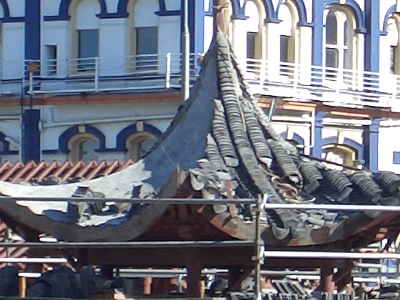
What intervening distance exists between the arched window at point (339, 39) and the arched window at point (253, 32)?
254cm

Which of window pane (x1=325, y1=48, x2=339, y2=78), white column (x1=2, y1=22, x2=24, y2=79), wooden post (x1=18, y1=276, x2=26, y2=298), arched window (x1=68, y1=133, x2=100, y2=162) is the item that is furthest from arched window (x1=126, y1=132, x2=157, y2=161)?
wooden post (x1=18, y1=276, x2=26, y2=298)

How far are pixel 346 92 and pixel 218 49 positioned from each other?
3138cm

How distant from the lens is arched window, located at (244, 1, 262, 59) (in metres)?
45.9

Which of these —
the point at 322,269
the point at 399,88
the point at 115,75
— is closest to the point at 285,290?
the point at 322,269

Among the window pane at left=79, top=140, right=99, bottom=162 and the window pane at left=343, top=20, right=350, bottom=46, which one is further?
the window pane at left=343, top=20, right=350, bottom=46

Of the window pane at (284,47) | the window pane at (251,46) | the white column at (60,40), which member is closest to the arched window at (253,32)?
the window pane at (251,46)

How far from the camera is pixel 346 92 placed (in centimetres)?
4725

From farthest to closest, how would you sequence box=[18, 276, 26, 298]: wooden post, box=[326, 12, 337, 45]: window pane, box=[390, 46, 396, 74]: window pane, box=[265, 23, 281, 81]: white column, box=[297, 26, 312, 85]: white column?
box=[390, 46, 396, 74]: window pane
box=[326, 12, 337, 45]: window pane
box=[297, 26, 312, 85]: white column
box=[265, 23, 281, 81]: white column
box=[18, 276, 26, 298]: wooden post

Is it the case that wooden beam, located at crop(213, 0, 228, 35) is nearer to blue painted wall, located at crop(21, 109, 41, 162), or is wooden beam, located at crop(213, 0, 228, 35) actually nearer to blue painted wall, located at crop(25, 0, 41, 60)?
blue painted wall, located at crop(21, 109, 41, 162)

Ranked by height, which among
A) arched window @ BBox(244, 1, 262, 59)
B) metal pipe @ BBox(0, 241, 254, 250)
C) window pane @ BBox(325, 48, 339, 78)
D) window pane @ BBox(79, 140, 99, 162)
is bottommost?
metal pipe @ BBox(0, 241, 254, 250)

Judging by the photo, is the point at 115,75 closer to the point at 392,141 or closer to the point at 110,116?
the point at 110,116

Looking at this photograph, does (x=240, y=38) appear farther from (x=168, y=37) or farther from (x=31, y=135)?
(x=31, y=135)

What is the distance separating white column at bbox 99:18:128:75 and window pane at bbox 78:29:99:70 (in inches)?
14.1

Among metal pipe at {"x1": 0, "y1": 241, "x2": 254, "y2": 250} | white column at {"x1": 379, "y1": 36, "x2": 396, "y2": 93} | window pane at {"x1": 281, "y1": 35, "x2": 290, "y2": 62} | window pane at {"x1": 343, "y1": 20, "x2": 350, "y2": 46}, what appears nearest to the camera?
metal pipe at {"x1": 0, "y1": 241, "x2": 254, "y2": 250}
